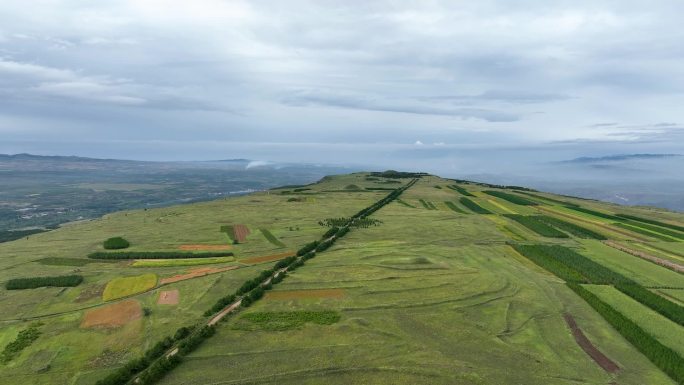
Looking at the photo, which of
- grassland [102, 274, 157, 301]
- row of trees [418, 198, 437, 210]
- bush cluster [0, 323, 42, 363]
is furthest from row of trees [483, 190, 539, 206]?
bush cluster [0, 323, 42, 363]

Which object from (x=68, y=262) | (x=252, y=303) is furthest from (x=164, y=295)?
(x=68, y=262)

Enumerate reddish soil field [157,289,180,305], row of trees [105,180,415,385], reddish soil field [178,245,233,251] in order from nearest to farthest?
row of trees [105,180,415,385], reddish soil field [157,289,180,305], reddish soil field [178,245,233,251]

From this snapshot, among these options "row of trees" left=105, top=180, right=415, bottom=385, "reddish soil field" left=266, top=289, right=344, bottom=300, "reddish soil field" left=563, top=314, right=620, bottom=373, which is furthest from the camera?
"reddish soil field" left=266, top=289, right=344, bottom=300

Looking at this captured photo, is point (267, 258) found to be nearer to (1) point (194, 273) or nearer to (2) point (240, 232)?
(1) point (194, 273)

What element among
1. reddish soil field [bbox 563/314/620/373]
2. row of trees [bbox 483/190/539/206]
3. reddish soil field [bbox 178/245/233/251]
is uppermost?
row of trees [bbox 483/190/539/206]

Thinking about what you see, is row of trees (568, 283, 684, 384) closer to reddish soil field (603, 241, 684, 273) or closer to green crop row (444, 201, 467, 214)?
reddish soil field (603, 241, 684, 273)

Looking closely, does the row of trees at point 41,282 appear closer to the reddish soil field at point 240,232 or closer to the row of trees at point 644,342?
the reddish soil field at point 240,232
